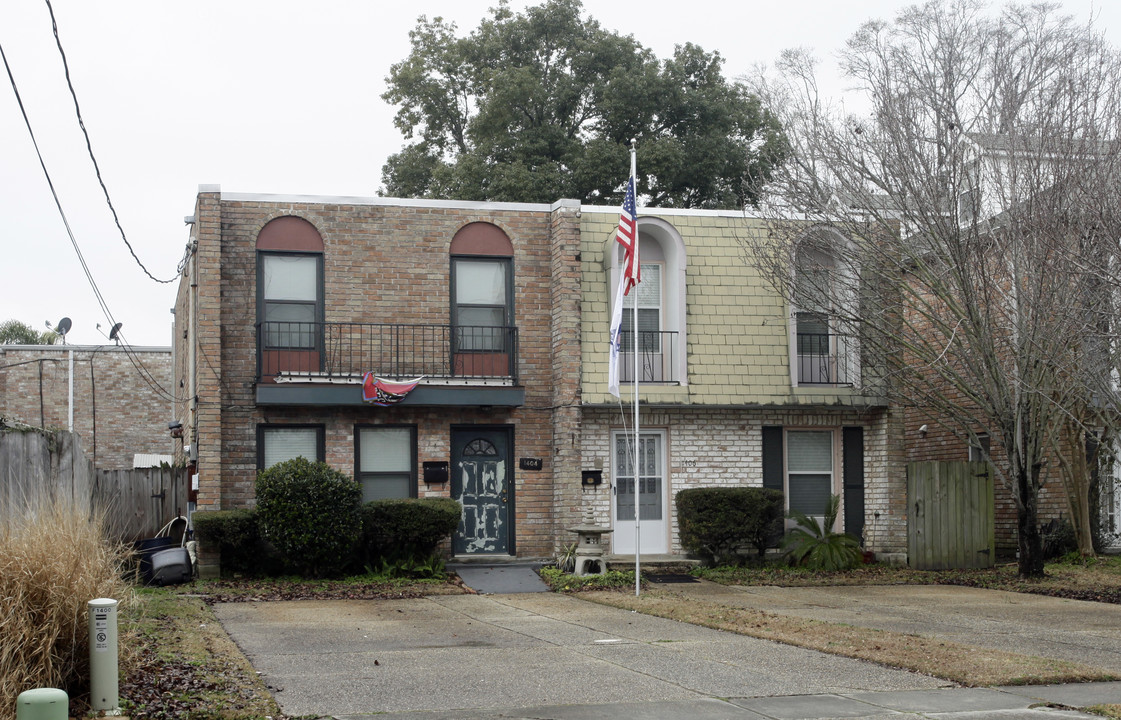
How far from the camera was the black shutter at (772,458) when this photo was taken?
61.4ft

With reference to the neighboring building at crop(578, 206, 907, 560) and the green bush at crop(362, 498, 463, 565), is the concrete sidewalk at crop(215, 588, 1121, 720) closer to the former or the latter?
the green bush at crop(362, 498, 463, 565)

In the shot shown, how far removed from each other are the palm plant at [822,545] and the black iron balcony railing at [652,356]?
298cm

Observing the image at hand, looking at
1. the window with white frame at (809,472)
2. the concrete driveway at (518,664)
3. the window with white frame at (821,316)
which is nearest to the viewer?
the concrete driveway at (518,664)

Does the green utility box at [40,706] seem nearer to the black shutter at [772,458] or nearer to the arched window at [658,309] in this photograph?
the arched window at [658,309]

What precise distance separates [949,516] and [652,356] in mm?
5334

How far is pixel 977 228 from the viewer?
50.0 ft

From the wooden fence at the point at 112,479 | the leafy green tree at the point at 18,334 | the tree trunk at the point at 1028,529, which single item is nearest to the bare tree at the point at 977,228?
the tree trunk at the point at 1028,529

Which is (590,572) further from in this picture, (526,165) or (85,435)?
(85,435)

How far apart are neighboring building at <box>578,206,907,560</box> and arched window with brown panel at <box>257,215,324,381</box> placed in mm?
4108

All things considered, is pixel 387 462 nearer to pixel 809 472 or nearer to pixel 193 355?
pixel 193 355

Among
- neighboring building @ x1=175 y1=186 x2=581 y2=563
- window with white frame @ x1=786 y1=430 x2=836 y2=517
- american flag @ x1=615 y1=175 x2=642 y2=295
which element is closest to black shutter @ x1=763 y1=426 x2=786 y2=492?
window with white frame @ x1=786 y1=430 x2=836 y2=517

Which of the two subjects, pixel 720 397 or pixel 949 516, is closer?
pixel 720 397

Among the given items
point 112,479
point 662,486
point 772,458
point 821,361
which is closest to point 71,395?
point 112,479

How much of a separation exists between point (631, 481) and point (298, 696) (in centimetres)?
1071
